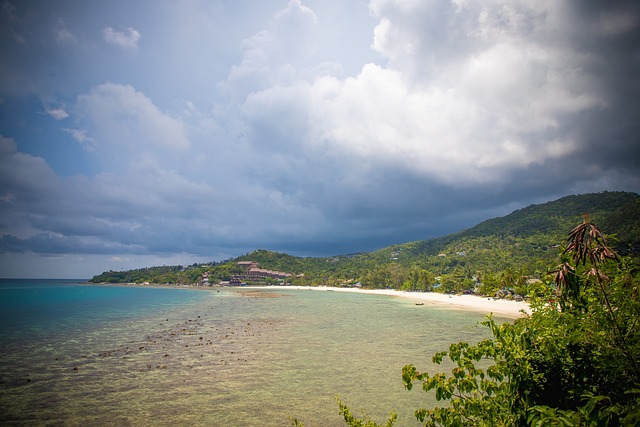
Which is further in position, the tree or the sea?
the sea

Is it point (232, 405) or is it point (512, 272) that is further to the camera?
point (512, 272)

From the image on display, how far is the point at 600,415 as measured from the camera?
3.50 m

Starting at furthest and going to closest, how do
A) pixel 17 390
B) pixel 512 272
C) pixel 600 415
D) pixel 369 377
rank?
pixel 512 272, pixel 369 377, pixel 17 390, pixel 600 415

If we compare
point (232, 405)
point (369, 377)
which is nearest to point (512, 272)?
point (369, 377)

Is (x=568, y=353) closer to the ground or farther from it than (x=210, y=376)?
farther from it

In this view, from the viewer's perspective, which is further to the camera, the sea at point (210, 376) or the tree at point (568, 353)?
the sea at point (210, 376)

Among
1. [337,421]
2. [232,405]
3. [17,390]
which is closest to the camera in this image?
[337,421]

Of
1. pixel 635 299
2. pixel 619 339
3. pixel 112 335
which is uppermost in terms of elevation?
pixel 635 299

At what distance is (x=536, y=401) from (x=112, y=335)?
133 feet

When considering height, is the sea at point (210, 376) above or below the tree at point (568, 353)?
below

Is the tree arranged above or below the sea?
above

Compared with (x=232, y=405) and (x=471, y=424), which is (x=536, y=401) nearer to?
(x=471, y=424)

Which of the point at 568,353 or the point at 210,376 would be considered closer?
the point at 568,353

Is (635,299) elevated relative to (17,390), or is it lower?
elevated
